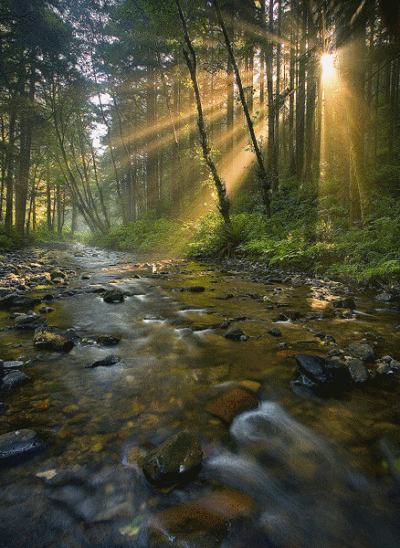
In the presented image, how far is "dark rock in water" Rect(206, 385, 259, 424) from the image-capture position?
197 centimetres

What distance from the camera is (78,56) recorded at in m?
19.7

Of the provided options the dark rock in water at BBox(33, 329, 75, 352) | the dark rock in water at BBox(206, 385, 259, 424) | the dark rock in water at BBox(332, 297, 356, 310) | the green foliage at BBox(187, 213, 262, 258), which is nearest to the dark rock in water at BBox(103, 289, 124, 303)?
the dark rock in water at BBox(33, 329, 75, 352)

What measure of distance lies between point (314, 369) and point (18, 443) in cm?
216

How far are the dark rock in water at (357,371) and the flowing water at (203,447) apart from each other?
0.47 feet

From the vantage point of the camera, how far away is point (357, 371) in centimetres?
242

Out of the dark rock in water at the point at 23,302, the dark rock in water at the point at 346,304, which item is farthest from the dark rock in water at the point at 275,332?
the dark rock in water at the point at 23,302

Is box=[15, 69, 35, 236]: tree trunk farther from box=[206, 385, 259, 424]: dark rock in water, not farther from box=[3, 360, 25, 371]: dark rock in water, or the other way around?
box=[206, 385, 259, 424]: dark rock in water

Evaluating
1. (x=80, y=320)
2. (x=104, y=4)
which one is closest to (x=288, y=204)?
(x=80, y=320)

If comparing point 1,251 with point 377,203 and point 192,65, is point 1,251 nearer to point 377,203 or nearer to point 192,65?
point 192,65

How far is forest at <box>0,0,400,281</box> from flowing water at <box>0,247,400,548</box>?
13.9 feet

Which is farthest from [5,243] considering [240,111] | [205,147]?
[240,111]

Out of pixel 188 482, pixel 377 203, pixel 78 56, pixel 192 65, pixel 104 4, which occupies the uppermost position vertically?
pixel 104 4

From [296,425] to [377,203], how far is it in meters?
10.4

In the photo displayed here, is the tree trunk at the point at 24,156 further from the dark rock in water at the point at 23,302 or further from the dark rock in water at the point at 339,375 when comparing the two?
the dark rock in water at the point at 339,375
